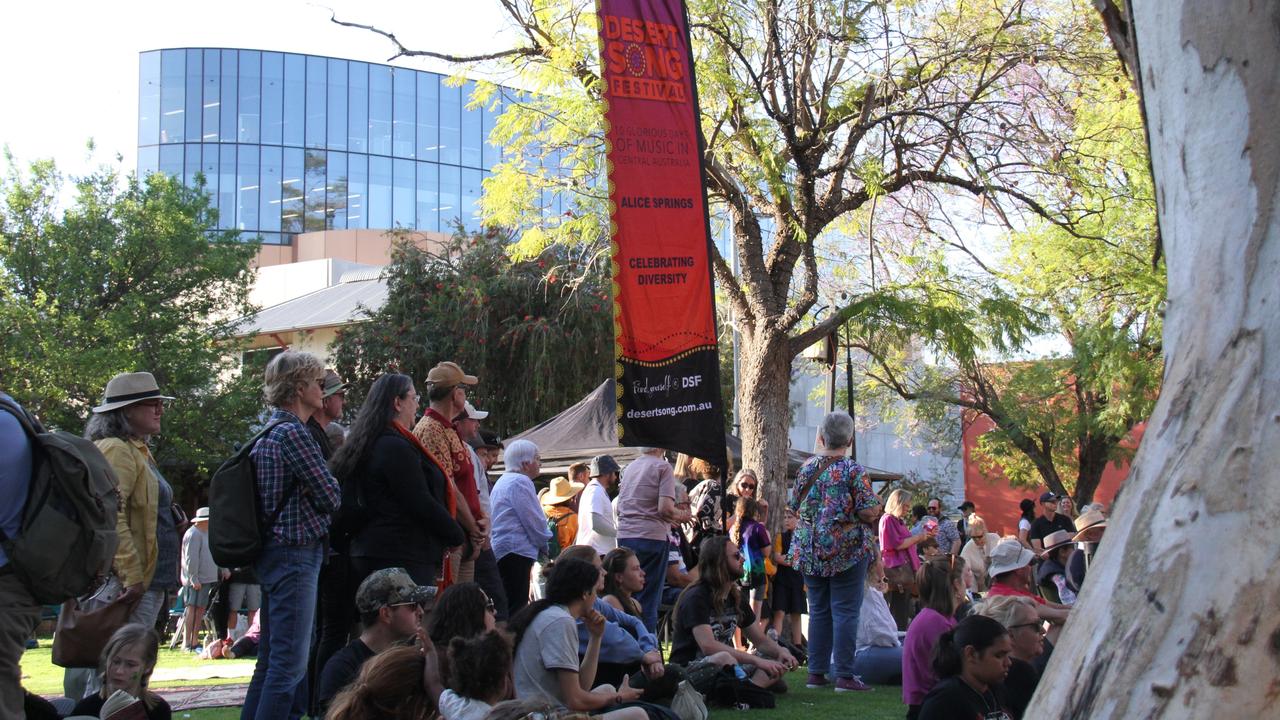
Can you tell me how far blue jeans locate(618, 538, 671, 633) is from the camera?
8.76 meters

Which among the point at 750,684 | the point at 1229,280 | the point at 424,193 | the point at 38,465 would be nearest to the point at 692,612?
the point at 750,684

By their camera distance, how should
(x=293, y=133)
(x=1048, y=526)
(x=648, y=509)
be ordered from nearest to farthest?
(x=648, y=509) < (x=1048, y=526) < (x=293, y=133)

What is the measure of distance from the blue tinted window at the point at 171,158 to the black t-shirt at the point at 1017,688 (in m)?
57.2

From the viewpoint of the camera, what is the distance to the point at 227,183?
187 feet

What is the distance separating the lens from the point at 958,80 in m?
14.7

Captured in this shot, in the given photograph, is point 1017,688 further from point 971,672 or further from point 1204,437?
point 1204,437

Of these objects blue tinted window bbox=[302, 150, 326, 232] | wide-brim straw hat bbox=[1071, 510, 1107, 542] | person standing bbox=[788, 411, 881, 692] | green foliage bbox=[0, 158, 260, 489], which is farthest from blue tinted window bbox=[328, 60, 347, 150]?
person standing bbox=[788, 411, 881, 692]

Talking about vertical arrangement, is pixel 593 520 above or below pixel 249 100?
below

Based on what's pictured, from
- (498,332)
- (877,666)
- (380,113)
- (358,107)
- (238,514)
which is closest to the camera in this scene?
(238,514)

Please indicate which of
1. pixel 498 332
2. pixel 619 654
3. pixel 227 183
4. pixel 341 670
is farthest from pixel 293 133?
pixel 341 670

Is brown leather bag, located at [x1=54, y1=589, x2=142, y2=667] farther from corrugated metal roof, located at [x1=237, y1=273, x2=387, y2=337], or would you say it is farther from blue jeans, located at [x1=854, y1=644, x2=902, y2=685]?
corrugated metal roof, located at [x1=237, y1=273, x2=387, y2=337]

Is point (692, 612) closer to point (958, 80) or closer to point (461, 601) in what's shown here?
point (461, 601)

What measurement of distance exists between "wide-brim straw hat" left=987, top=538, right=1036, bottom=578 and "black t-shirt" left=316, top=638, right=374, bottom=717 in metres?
3.88

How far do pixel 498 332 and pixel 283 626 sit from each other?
69.2 ft
